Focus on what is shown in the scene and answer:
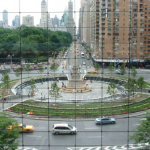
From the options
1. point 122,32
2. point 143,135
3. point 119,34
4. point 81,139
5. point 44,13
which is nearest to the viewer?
point 143,135

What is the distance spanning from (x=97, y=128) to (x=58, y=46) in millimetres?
7063

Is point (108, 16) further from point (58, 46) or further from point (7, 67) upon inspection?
point (7, 67)

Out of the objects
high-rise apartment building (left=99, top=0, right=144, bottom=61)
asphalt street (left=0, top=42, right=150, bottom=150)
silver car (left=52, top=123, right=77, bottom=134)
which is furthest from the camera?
high-rise apartment building (left=99, top=0, right=144, bottom=61)

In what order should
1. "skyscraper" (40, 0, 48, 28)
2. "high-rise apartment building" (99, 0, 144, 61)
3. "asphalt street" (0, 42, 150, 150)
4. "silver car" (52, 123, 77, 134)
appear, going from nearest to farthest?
1. "asphalt street" (0, 42, 150, 150)
2. "silver car" (52, 123, 77, 134)
3. "skyscraper" (40, 0, 48, 28)
4. "high-rise apartment building" (99, 0, 144, 61)

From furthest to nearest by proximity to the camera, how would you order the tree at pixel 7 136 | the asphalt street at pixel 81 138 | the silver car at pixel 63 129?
the silver car at pixel 63 129, the asphalt street at pixel 81 138, the tree at pixel 7 136

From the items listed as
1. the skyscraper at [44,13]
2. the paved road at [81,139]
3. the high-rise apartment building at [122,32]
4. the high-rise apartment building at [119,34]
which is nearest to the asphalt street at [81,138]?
the paved road at [81,139]

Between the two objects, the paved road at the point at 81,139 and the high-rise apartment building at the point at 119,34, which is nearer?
the paved road at the point at 81,139

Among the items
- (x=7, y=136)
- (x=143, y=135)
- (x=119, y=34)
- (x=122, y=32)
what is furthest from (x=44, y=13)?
(x=143, y=135)

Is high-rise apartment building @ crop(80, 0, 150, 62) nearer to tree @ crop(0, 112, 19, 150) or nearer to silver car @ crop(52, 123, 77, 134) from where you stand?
silver car @ crop(52, 123, 77, 134)

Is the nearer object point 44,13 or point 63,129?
point 63,129

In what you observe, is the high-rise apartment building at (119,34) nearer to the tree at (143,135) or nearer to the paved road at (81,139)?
the paved road at (81,139)

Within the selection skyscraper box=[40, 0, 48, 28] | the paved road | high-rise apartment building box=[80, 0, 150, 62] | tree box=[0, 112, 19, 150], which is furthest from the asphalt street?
high-rise apartment building box=[80, 0, 150, 62]

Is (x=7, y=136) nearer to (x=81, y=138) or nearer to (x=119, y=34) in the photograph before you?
(x=81, y=138)

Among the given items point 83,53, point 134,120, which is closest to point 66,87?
point 83,53
